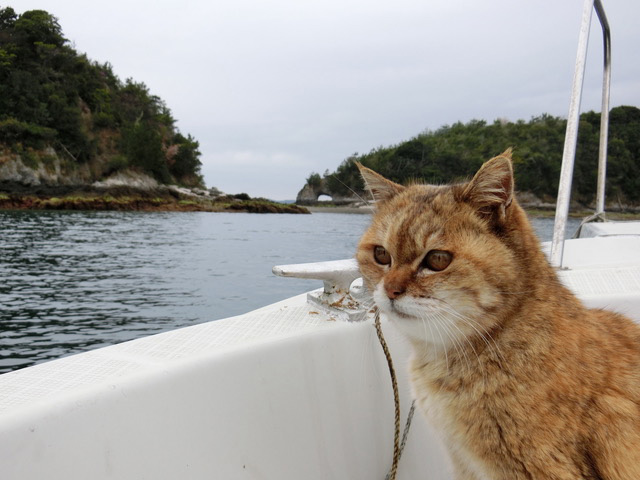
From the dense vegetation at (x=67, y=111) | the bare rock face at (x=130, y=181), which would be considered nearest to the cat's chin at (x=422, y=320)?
the dense vegetation at (x=67, y=111)

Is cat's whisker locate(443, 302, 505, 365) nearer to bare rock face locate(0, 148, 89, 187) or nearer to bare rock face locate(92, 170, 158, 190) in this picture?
bare rock face locate(0, 148, 89, 187)

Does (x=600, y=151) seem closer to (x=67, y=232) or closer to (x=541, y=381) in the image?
→ (x=541, y=381)

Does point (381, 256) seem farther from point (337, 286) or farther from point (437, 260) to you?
point (337, 286)

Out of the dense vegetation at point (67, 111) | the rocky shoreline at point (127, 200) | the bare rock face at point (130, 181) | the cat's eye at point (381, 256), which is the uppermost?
the dense vegetation at point (67, 111)

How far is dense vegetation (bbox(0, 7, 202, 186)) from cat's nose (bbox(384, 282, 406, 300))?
42.2 meters

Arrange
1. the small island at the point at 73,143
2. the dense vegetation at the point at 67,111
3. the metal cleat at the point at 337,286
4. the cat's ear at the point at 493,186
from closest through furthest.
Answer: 1. the cat's ear at the point at 493,186
2. the metal cleat at the point at 337,286
3. the small island at the point at 73,143
4. the dense vegetation at the point at 67,111

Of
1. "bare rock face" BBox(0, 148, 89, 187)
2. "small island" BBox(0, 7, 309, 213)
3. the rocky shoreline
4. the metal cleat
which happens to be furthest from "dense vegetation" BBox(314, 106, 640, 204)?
"bare rock face" BBox(0, 148, 89, 187)

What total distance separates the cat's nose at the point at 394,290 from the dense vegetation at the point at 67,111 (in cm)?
4219

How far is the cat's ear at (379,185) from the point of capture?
1.51 metres

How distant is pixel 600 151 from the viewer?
12.0 ft

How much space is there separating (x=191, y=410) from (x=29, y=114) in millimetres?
47383

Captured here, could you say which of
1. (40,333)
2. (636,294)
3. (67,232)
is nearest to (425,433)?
(636,294)

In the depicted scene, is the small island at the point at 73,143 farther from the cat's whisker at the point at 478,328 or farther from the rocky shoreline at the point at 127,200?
the cat's whisker at the point at 478,328

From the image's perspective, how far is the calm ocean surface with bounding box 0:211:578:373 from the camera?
627 cm
